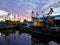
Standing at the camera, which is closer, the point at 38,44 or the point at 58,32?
the point at 38,44

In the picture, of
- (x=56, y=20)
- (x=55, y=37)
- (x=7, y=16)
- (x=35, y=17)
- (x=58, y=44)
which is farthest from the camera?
(x=7, y=16)

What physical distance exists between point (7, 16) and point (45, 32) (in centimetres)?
7571

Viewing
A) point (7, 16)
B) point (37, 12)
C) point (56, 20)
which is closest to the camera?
point (56, 20)

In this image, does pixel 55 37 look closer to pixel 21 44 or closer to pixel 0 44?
pixel 21 44

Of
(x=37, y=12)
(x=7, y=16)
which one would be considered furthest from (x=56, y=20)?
(x=7, y=16)

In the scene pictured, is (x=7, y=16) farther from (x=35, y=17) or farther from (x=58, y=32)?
(x=58, y=32)

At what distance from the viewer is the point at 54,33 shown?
42250 mm

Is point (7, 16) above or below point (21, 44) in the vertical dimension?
above

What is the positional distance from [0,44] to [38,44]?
30.0ft

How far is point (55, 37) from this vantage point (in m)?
40.8

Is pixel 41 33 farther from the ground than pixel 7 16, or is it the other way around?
pixel 7 16

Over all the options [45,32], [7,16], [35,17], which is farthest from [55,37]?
[7,16]

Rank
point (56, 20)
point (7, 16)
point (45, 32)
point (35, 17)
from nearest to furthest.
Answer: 1. point (45, 32)
2. point (56, 20)
3. point (35, 17)
4. point (7, 16)

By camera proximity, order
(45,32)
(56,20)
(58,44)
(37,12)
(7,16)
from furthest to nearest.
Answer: (7,16)
(37,12)
(56,20)
(45,32)
(58,44)
